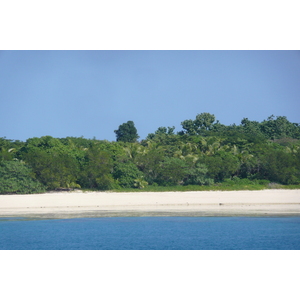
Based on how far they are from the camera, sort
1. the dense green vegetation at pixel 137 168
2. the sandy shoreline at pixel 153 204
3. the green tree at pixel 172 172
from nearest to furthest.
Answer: the sandy shoreline at pixel 153 204 < the dense green vegetation at pixel 137 168 < the green tree at pixel 172 172

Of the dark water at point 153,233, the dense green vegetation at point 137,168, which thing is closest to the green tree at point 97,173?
the dense green vegetation at point 137,168

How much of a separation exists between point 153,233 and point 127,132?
89.1 ft

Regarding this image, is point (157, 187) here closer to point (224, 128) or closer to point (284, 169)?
point (284, 169)

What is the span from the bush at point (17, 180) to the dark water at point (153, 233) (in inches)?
206

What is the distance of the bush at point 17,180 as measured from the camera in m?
19.4

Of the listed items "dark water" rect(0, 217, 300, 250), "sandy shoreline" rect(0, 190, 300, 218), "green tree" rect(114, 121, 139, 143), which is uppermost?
"green tree" rect(114, 121, 139, 143)

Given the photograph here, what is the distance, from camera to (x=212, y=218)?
14.3 meters

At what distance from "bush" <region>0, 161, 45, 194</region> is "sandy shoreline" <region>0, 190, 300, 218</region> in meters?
0.94

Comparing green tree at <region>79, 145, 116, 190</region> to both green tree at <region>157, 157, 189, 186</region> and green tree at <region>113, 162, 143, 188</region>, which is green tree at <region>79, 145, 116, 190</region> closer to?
green tree at <region>113, 162, 143, 188</region>

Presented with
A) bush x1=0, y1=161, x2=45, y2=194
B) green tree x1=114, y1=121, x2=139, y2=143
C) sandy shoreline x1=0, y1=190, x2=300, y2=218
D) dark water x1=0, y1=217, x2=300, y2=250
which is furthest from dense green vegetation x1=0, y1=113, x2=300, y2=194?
green tree x1=114, y1=121, x2=139, y2=143

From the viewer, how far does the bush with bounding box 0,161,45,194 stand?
19438mm

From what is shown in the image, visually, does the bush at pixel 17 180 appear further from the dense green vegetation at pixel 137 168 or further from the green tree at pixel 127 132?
the green tree at pixel 127 132

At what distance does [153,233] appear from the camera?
11844mm
